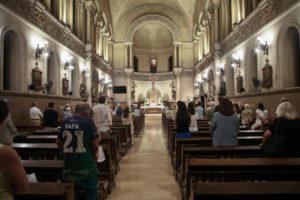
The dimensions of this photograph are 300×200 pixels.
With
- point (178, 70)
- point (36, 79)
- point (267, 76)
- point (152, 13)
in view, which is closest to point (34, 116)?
point (36, 79)

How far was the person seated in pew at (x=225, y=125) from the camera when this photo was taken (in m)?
5.41

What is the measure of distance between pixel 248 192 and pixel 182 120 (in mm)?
4575

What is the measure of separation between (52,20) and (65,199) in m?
14.1

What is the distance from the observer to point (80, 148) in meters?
3.87

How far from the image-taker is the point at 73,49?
19.0m

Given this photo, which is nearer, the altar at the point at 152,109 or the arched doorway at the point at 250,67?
the arched doorway at the point at 250,67

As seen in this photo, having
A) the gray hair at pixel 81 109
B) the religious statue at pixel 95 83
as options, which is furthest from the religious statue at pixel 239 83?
the gray hair at pixel 81 109

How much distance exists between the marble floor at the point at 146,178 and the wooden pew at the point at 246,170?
166cm

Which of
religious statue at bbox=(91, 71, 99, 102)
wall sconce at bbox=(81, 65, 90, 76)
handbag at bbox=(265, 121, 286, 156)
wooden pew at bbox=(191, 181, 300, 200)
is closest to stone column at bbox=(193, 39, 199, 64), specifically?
religious statue at bbox=(91, 71, 99, 102)

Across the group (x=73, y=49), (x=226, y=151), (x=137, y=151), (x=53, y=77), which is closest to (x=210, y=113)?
(x=137, y=151)

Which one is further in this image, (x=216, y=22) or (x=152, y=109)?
(x=152, y=109)

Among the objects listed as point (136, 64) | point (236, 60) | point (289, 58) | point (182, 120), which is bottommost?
point (182, 120)

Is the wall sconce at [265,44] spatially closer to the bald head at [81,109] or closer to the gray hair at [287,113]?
the gray hair at [287,113]

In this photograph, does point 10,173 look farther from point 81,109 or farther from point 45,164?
point 45,164
